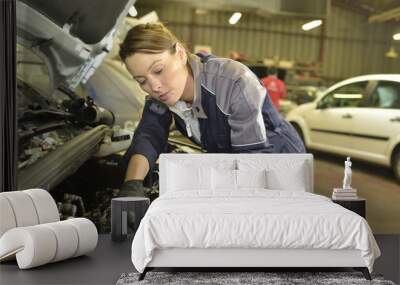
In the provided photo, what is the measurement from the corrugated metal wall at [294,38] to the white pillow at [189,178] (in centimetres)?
132

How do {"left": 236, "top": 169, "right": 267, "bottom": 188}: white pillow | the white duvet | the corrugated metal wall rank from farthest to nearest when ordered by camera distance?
the corrugated metal wall → {"left": 236, "top": 169, "right": 267, "bottom": 188}: white pillow → the white duvet

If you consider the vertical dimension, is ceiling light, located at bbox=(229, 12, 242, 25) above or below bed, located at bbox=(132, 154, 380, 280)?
above

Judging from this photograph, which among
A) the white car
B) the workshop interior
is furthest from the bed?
the white car

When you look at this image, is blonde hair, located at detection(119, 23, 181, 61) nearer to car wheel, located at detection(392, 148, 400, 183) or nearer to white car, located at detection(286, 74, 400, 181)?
white car, located at detection(286, 74, 400, 181)

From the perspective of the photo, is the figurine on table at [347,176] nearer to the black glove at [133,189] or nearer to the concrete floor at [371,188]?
the concrete floor at [371,188]

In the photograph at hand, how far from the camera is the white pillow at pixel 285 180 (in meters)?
5.55

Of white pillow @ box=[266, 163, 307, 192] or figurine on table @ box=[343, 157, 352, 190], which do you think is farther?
figurine on table @ box=[343, 157, 352, 190]

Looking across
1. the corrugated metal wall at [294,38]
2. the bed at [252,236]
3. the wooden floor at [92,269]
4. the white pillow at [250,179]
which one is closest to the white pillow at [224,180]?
the white pillow at [250,179]

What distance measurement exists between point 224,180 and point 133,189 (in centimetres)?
119

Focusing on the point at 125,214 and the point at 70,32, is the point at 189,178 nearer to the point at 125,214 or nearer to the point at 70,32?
the point at 125,214

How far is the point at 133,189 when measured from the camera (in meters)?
6.18

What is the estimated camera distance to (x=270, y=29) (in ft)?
20.2

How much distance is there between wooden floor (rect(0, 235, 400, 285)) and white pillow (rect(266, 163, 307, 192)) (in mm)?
984

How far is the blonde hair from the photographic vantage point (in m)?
6.07
